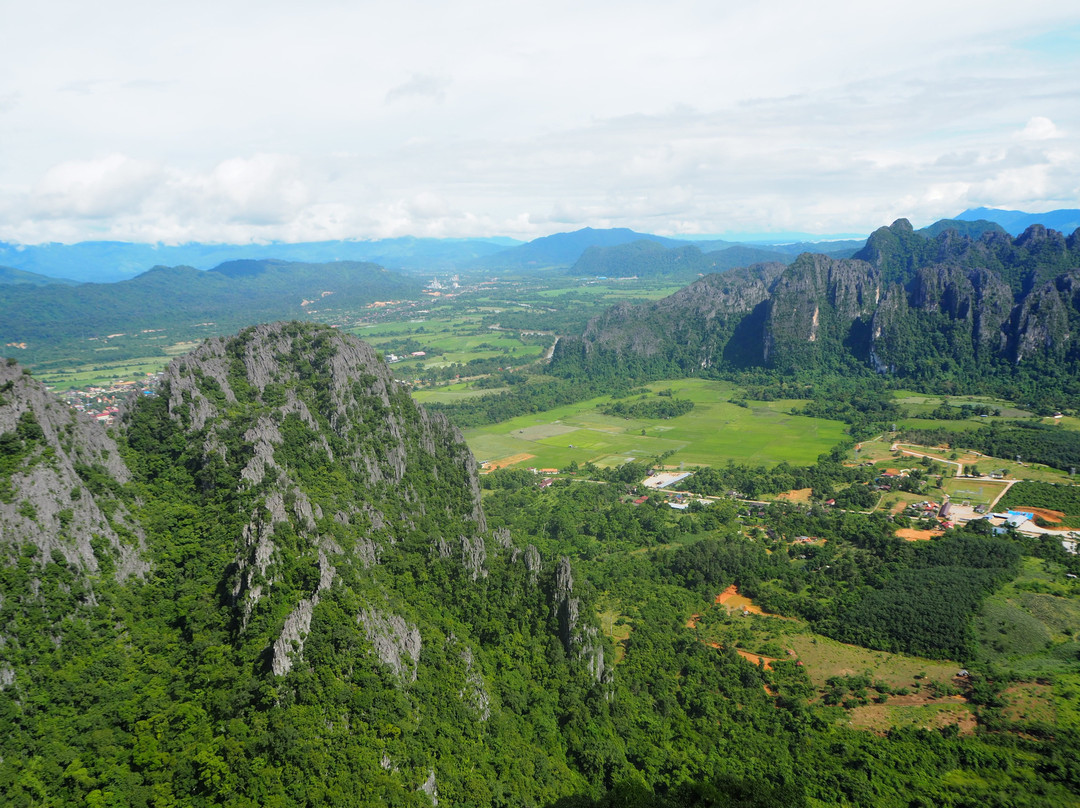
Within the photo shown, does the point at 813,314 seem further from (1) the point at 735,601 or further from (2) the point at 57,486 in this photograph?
(2) the point at 57,486

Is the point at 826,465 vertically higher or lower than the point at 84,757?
lower

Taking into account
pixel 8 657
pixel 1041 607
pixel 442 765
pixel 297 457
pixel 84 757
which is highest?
pixel 297 457

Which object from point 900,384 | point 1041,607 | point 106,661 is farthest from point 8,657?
point 900,384

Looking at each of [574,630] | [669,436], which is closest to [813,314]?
[669,436]

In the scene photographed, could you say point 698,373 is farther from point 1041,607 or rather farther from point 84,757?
point 84,757

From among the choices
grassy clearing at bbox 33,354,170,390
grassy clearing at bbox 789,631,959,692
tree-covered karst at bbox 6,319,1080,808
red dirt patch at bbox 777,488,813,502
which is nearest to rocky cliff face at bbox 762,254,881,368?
red dirt patch at bbox 777,488,813,502

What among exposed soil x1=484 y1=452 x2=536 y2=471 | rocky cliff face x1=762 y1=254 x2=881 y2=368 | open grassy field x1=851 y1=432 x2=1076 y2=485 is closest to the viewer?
open grassy field x1=851 y1=432 x2=1076 y2=485

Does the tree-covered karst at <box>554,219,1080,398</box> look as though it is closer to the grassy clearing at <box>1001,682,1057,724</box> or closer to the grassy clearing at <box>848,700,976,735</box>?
the grassy clearing at <box>1001,682,1057,724</box>

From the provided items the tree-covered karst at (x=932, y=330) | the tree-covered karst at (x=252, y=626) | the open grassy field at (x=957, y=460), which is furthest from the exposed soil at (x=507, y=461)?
the tree-covered karst at (x=932, y=330)
